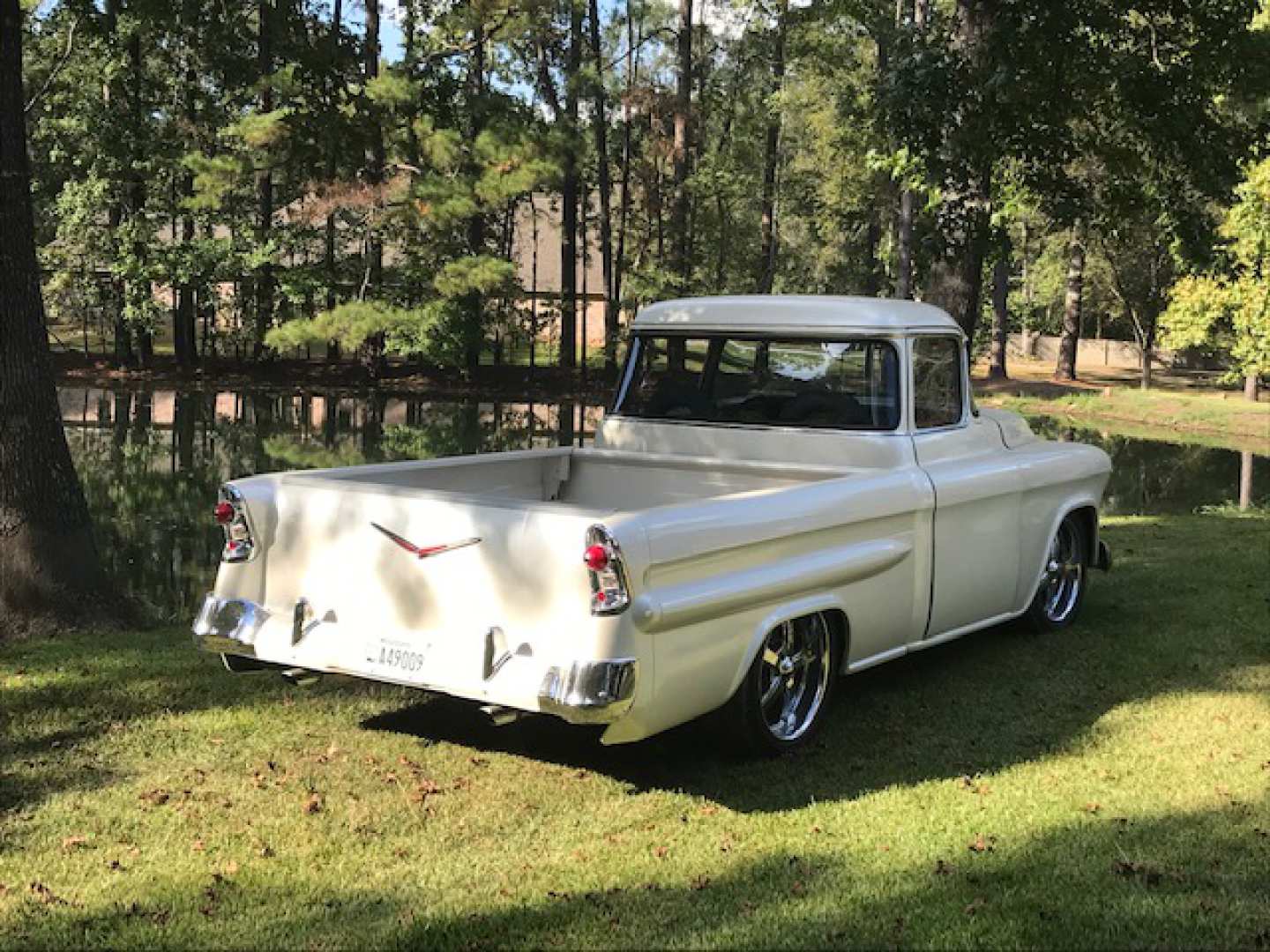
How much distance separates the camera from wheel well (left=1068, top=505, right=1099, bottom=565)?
8281mm

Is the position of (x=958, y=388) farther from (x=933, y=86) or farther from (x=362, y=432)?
(x=362, y=432)

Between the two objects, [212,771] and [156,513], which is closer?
[212,771]

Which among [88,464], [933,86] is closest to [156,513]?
[88,464]

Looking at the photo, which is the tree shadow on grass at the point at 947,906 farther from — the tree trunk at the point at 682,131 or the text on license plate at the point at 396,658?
the tree trunk at the point at 682,131

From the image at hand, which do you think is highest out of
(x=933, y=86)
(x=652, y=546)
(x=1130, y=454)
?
(x=933, y=86)

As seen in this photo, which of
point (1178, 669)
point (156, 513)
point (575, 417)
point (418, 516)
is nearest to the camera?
point (418, 516)

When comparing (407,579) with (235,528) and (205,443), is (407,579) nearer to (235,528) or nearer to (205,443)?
(235,528)

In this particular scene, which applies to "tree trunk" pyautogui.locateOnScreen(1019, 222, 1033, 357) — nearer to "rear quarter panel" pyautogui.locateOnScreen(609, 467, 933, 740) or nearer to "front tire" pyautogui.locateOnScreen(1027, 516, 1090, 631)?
"front tire" pyautogui.locateOnScreen(1027, 516, 1090, 631)

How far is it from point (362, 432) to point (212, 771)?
67.9 feet

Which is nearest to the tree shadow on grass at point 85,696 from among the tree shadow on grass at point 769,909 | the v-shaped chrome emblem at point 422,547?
the tree shadow on grass at point 769,909

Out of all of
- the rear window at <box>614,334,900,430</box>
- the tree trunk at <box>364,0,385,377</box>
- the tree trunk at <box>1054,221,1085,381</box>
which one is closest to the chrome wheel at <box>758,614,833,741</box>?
the rear window at <box>614,334,900,430</box>

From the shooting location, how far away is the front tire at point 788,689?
5355 millimetres

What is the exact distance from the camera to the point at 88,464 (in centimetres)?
1855

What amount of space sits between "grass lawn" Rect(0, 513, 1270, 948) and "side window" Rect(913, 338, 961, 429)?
1.37m
